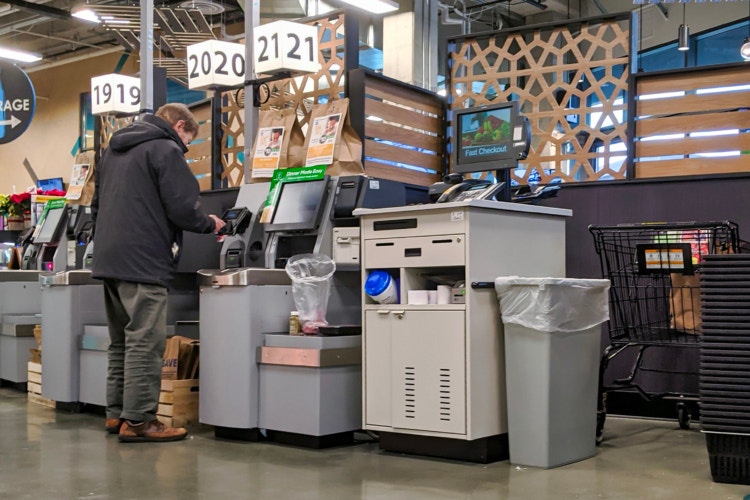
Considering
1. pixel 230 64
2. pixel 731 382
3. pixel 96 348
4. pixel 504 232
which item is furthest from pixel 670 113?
pixel 96 348

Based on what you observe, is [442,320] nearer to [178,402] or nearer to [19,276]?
[178,402]

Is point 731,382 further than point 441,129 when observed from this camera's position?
No

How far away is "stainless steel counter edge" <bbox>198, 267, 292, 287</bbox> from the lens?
4.22 m

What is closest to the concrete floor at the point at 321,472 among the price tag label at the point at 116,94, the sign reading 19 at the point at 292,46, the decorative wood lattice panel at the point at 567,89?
the decorative wood lattice panel at the point at 567,89

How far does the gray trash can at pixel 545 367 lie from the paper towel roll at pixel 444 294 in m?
0.20

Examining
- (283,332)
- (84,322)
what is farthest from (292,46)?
(84,322)

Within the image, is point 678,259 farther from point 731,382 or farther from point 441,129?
point 441,129

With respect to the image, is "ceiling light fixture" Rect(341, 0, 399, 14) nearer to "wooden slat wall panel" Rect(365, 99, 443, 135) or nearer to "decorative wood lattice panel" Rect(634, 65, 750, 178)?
"wooden slat wall panel" Rect(365, 99, 443, 135)

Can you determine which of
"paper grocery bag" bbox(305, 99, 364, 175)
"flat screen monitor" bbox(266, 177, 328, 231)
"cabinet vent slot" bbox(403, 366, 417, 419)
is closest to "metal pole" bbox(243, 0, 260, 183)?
"paper grocery bag" bbox(305, 99, 364, 175)

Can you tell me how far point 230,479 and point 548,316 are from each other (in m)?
1.42

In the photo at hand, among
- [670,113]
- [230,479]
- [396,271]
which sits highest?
[670,113]

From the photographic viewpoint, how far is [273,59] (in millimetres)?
5320

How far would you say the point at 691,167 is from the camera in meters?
4.95

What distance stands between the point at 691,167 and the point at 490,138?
4.81ft
